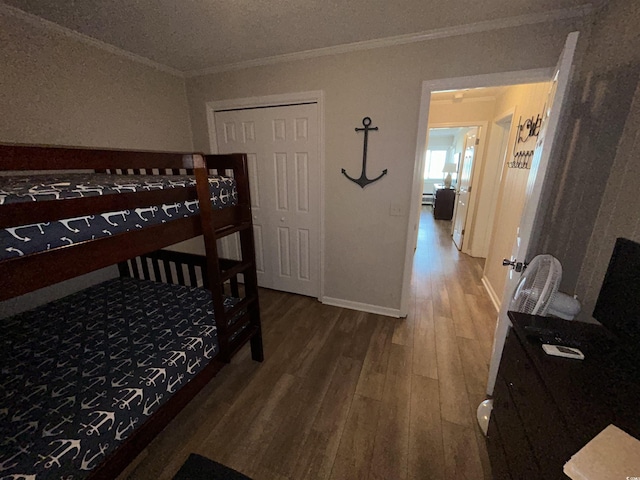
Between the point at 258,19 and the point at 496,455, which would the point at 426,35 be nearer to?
the point at 258,19

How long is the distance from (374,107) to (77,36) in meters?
2.35

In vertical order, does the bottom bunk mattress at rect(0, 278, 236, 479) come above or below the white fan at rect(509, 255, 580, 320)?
below

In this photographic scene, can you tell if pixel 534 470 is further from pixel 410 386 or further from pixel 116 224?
pixel 116 224

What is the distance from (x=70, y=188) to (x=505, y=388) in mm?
1950

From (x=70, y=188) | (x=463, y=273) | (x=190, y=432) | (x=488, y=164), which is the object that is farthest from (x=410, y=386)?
(x=488, y=164)

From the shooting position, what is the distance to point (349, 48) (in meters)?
2.05

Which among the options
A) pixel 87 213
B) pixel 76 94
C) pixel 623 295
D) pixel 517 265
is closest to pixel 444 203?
pixel 517 265

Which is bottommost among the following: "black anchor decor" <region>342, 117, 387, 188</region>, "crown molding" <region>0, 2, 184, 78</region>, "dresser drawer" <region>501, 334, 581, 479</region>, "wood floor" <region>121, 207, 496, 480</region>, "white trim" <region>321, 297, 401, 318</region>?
"wood floor" <region>121, 207, 496, 480</region>

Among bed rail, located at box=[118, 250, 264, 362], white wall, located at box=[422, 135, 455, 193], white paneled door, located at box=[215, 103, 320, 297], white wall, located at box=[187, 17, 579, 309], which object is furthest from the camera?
white wall, located at box=[422, 135, 455, 193]

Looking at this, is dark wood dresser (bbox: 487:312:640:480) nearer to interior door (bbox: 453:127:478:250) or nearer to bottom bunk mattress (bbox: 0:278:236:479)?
bottom bunk mattress (bbox: 0:278:236:479)

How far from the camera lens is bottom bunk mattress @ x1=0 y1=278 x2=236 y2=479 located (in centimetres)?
87

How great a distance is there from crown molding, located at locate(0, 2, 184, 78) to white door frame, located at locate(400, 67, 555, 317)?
2.51 meters

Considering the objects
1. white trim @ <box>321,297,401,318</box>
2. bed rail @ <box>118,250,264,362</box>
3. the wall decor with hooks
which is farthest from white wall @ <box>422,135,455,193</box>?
bed rail @ <box>118,250,264,362</box>

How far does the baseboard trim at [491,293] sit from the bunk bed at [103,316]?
8.24ft
